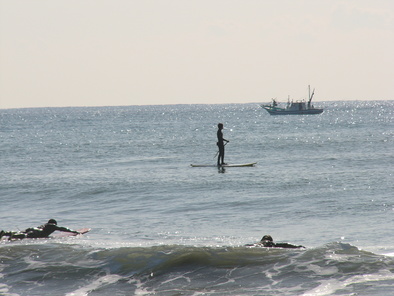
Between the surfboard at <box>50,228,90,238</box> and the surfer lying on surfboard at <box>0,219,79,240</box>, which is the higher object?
the surfer lying on surfboard at <box>0,219,79,240</box>

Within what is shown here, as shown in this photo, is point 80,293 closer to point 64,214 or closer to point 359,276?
point 359,276

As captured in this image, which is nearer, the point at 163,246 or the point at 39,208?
the point at 163,246

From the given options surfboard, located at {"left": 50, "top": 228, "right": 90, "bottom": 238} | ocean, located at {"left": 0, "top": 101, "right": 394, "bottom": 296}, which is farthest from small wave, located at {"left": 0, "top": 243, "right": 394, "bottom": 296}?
surfboard, located at {"left": 50, "top": 228, "right": 90, "bottom": 238}

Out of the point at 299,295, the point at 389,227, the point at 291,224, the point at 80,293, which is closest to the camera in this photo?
the point at 299,295

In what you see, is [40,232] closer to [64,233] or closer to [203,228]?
[64,233]

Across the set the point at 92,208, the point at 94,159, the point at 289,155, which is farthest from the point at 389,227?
the point at 94,159

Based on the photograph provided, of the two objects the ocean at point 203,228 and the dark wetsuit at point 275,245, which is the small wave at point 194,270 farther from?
the dark wetsuit at point 275,245

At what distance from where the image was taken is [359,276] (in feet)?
44.0

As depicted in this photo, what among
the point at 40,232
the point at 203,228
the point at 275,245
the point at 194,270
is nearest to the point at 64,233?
the point at 40,232

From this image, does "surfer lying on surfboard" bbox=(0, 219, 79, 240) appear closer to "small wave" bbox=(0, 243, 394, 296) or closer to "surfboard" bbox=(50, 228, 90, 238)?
"surfboard" bbox=(50, 228, 90, 238)

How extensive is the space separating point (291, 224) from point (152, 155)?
33542 millimetres

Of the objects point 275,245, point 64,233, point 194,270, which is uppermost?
point 275,245

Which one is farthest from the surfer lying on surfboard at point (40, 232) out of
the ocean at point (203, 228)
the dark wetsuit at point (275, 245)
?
the dark wetsuit at point (275, 245)

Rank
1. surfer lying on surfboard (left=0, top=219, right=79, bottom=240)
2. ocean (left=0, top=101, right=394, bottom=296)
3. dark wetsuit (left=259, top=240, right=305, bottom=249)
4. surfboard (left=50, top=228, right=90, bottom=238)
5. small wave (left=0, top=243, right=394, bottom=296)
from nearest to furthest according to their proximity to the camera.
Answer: small wave (left=0, top=243, right=394, bottom=296) → ocean (left=0, top=101, right=394, bottom=296) → dark wetsuit (left=259, top=240, right=305, bottom=249) → surfer lying on surfboard (left=0, top=219, right=79, bottom=240) → surfboard (left=50, top=228, right=90, bottom=238)
